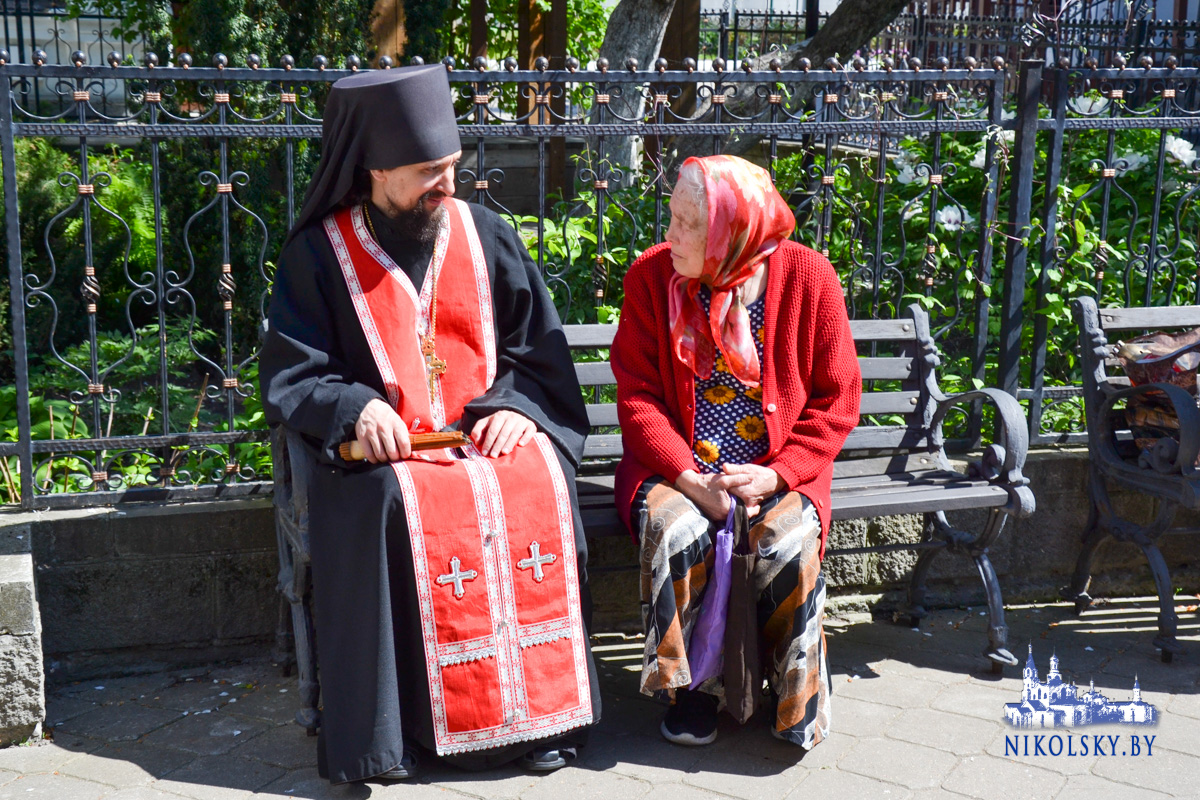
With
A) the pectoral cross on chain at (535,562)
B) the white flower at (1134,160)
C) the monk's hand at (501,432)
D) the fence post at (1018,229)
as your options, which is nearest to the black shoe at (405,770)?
the pectoral cross on chain at (535,562)

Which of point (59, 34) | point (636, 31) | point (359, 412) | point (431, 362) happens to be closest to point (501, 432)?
point (431, 362)

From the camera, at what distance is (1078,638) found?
4.14m

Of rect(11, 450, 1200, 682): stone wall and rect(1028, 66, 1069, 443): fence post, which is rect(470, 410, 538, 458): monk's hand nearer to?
rect(11, 450, 1200, 682): stone wall

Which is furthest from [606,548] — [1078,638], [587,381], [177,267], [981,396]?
[177,267]

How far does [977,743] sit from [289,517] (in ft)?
6.58

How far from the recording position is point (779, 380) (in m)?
3.46

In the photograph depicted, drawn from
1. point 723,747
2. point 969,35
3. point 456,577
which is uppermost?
point 969,35

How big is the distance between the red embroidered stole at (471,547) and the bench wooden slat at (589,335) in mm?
506

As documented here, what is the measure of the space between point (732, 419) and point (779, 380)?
171 millimetres

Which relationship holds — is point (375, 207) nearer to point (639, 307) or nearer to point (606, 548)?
point (639, 307)

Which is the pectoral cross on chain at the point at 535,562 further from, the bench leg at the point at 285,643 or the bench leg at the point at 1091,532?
the bench leg at the point at 1091,532

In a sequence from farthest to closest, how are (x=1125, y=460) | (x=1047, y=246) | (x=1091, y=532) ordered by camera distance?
(x=1047, y=246) < (x=1091, y=532) < (x=1125, y=460)

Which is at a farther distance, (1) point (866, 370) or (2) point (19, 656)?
(1) point (866, 370)

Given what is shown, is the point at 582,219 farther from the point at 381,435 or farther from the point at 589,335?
the point at 381,435
